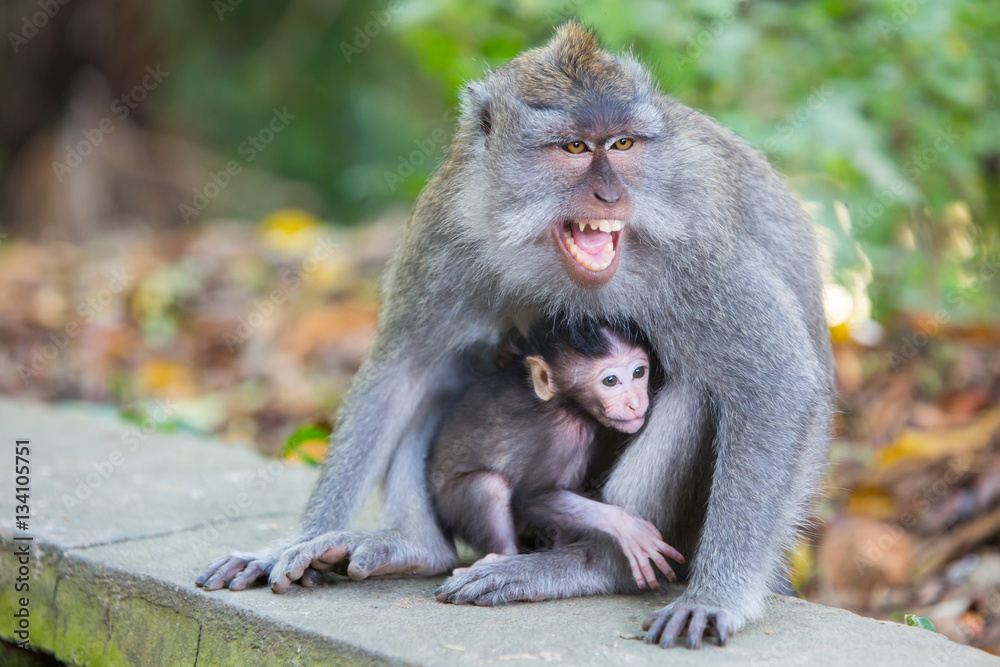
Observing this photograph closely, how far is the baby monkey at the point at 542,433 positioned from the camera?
3721mm

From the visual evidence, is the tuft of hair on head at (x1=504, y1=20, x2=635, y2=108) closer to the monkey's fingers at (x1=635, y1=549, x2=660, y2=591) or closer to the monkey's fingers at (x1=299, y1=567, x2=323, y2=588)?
the monkey's fingers at (x1=635, y1=549, x2=660, y2=591)

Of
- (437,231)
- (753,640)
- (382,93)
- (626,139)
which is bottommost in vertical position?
(753,640)

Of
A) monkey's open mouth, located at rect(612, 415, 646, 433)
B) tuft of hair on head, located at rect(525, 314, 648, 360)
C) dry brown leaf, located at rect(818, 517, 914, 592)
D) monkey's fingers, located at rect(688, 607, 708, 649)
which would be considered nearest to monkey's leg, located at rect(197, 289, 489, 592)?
tuft of hair on head, located at rect(525, 314, 648, 360)

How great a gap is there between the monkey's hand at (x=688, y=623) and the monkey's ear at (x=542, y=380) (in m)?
0.94

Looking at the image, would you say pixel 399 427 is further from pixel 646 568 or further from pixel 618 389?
pixel 646 568

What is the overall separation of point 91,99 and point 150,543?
31.1 feet

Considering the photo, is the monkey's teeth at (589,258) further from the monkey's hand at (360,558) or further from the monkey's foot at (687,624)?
the monkey's hand at (360,558)

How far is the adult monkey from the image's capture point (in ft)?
11.3

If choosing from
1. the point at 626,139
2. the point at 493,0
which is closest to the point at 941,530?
the point at 626,139

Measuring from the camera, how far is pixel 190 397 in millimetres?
8086

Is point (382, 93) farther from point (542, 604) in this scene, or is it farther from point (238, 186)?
point (542, 604)

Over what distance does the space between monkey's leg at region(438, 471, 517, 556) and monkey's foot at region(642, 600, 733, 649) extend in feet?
2.50

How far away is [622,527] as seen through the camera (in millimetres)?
3514

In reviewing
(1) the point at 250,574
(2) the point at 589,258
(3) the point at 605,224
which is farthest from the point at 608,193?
(1) the point at 250,574
